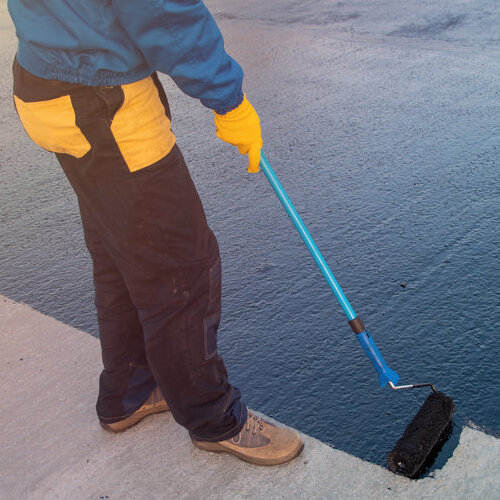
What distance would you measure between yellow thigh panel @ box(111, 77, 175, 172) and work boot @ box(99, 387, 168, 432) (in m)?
0.90

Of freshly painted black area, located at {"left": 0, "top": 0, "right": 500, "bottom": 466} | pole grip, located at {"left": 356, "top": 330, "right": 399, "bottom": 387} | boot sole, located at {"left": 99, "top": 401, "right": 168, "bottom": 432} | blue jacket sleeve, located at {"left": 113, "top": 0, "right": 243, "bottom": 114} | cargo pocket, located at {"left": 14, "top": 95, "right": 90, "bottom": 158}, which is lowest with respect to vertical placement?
freshly painted black area, located at {"left": 0, "top": 0, "right": 500, "bottom": 466}

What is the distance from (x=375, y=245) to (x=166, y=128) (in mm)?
→ 1630

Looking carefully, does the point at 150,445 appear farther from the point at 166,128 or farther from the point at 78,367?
the point at 166,128

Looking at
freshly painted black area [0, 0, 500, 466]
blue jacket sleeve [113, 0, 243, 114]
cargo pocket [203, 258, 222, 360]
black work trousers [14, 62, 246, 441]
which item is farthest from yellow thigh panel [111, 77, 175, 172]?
freshly painted black area [0, 0, 500, 466]

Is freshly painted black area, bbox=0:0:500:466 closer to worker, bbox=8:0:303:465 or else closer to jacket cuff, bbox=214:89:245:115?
worker, bbox=8:0:303:465

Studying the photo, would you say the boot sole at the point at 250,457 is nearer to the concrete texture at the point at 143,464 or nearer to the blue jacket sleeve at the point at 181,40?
the concrete texture at the point at 143,464

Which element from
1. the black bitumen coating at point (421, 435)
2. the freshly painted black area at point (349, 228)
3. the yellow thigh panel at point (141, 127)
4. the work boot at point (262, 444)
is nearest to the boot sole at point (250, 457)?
the work boot at point (262, 444)

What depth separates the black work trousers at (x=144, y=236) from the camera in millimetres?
1893

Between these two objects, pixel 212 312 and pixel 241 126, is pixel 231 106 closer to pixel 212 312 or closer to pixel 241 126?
pixel 241 126

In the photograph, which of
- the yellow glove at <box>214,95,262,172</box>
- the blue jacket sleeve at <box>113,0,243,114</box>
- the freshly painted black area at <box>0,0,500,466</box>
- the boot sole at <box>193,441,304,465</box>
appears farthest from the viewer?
the freshly painted black area at <box>0,0,500,466</box>

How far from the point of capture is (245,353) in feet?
9.18

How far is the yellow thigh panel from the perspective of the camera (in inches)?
73.8

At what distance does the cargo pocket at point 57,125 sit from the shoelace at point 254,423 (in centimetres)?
96

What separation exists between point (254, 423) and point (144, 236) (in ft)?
2.34
